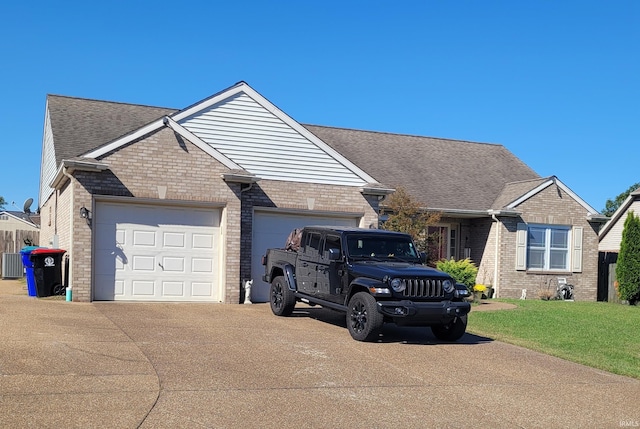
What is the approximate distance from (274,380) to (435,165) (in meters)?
19.0

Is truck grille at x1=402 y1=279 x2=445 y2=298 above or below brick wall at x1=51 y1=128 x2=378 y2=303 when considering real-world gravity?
below

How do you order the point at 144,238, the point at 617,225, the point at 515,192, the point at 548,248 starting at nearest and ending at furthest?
the point at 144,238, the point at 548,248, the point at 515,192, the point at 617,225

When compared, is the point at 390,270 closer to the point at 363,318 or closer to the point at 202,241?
the point at 363,318

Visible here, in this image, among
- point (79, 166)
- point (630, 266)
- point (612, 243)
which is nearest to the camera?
point (79, 166)

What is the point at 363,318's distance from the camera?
1120 centimetres

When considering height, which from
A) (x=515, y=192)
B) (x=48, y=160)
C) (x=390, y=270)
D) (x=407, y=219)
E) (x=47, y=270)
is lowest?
(x=47, y=270)

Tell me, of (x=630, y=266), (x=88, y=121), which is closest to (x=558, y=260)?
(x=630, y=266)

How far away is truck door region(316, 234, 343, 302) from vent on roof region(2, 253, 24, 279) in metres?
18.6

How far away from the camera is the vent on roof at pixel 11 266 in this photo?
27.0 m

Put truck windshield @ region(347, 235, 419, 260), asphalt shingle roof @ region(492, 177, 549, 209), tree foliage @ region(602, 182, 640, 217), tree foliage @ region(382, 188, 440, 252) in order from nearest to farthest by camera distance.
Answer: truck windshield @ region(347, 235, 419, 260) < tree foliage @ region(382, 188, 440, 252) < asphalt shingle roof @ region(492, 177, 549, 209) < tree foliage @ region(602, 182, 640, 217)

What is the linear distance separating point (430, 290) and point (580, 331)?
14.8 ft

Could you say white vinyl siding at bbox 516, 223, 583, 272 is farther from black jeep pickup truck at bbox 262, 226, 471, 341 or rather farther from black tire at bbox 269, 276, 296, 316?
black tire at bbox 269, 276, 296, 316

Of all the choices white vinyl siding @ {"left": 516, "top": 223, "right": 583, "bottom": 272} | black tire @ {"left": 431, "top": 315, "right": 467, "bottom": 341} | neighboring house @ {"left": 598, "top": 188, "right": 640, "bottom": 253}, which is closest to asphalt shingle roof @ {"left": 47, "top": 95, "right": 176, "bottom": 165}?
black tire @ {"left": 431, "top": 315, "right": 467, "bottom": 341}

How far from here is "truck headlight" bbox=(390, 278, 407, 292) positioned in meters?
11.1
